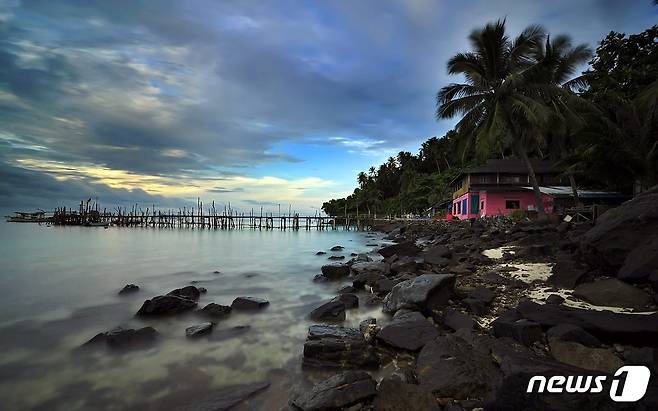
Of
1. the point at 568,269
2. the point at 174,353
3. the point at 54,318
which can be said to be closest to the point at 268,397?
the point at 174,353

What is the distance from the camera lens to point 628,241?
22.3ft

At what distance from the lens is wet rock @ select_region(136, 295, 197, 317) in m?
8.54

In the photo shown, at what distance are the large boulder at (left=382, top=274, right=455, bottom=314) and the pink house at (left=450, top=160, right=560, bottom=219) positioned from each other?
25998 millimetres

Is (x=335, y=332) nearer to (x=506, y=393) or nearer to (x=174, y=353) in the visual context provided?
(x=174, y=353)

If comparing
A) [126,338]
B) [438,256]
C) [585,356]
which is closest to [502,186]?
[438,256]

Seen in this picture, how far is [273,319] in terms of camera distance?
820 cm

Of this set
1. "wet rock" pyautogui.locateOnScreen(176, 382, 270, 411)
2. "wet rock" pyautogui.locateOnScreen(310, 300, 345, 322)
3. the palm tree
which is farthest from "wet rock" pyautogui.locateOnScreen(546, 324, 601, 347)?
the palm tree

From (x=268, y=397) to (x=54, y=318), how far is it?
24.9 ft

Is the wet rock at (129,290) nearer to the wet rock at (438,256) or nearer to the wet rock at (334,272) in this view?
the wet rock at (334,272)

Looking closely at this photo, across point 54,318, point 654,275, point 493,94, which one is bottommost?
point 54,318

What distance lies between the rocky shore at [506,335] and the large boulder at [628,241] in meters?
0.02

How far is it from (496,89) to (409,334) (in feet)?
59.8

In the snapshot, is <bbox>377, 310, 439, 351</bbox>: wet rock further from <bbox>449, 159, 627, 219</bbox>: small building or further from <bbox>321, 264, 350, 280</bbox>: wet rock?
<bbox>449, 159, 627, 219</bbox>: small building

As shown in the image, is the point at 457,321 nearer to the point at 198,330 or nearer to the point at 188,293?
the point at 198,330
